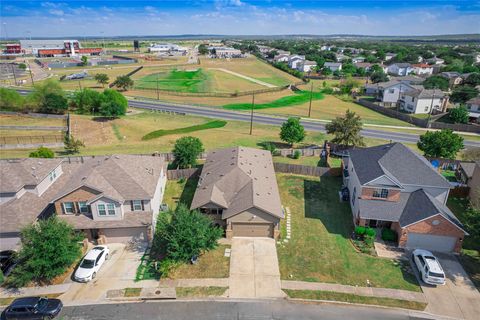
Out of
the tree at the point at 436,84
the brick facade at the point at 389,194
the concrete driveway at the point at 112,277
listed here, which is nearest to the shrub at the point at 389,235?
the brick facade at the point at 389,194

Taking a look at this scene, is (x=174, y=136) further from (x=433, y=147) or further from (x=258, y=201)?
(x=433, y=147)

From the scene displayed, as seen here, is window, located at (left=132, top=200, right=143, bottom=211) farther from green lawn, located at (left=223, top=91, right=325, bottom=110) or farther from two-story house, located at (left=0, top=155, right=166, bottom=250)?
green lawn, located at (left=223, top=91, right=325, bottom=110)

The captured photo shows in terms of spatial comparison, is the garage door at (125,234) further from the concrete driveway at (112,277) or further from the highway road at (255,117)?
the highway road at (255,117)

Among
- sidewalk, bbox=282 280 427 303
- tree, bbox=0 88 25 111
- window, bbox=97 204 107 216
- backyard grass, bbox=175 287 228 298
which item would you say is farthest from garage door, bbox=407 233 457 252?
tree, bbox=0 88 25 111

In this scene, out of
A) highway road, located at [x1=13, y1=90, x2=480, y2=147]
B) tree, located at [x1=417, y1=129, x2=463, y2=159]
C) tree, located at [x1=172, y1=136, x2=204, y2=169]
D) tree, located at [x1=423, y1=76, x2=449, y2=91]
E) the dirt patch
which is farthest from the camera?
tree, located at [x1=423, y1=76, x2=449, y2=91]

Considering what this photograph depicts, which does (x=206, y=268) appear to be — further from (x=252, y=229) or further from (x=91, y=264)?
(x=91, y=264)
